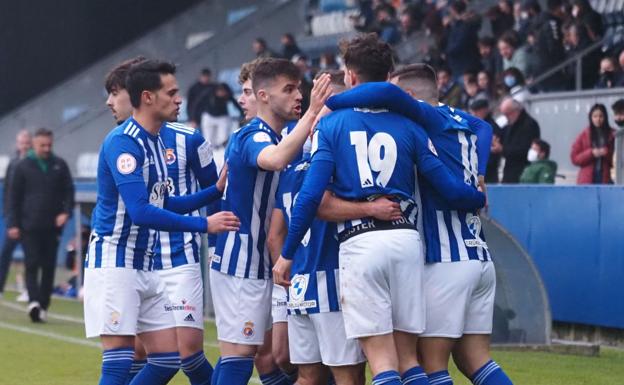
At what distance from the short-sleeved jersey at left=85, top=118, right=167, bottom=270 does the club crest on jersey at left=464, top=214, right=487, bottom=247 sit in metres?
1.58

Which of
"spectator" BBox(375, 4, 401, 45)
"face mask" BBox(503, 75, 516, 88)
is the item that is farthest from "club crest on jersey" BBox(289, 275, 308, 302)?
"spectator" BBox(375, 4, 401, 45)

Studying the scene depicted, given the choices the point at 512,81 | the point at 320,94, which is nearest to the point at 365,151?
the point at 320,94

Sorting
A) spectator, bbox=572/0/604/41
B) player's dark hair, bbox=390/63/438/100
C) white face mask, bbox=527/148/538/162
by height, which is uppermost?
spectator, bbox=572/0/604/41

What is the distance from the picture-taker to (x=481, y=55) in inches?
664

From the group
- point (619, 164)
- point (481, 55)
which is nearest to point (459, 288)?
point (619, 164)

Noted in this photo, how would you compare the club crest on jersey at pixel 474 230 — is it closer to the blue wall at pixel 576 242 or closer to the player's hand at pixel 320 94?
the player's hand at pixel 320 94

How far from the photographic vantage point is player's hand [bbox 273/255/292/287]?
5.97m

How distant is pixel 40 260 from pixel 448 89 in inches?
211

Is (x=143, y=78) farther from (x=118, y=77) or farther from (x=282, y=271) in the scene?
(x=282, y=271)

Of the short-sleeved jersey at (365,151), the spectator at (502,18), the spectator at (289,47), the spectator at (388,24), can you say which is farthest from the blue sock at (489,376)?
the spectator at (289,47)

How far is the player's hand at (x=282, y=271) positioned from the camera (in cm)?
597

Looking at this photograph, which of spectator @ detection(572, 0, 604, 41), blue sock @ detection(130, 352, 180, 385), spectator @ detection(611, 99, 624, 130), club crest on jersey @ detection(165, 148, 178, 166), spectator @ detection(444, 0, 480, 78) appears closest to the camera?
blue sock @ detection(130, 352, 180, 385)

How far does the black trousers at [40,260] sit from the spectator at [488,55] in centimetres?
595

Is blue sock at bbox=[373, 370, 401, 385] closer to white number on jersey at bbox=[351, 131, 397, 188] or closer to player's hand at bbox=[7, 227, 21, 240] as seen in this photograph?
white number on jersey at bbox=[351, 131, 397, 188]
